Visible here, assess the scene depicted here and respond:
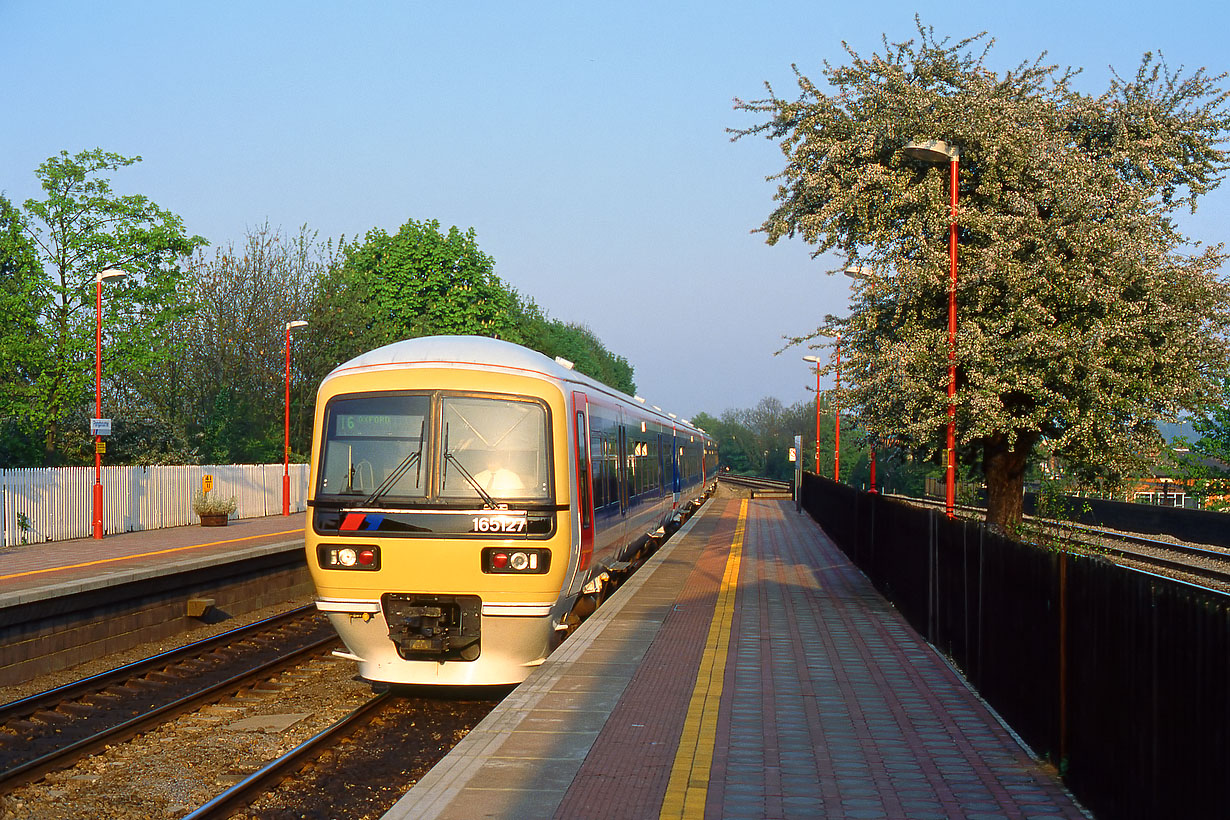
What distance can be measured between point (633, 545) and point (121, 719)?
9.34m

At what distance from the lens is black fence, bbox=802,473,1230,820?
14.9 feet

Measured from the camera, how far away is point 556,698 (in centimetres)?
840

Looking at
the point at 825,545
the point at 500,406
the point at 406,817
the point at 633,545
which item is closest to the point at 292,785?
the point at 406,817

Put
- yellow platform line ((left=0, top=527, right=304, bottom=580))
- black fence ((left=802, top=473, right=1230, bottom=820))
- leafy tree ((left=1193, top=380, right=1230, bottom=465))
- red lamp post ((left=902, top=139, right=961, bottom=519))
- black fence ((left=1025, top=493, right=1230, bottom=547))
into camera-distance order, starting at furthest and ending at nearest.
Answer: leafy tree ((left=1193, top=380, right=1230, bottom=465)), black fence ((left=1025, top=493, right=1230, bottom=547)), yellow platform line ((left=0, top=527, right=304, bottom=580)), red lamp post ((left=902, top=139, right=961, bottom=519)), black fence ((left=802, top=473, right=1230, bottom=820))

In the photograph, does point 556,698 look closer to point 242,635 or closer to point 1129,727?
point 1129,727

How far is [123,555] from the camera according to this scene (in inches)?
766

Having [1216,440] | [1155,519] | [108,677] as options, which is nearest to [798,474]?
[1216,440]

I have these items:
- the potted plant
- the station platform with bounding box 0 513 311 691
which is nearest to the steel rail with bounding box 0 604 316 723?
the station platform with bounding box 0 513 311 691

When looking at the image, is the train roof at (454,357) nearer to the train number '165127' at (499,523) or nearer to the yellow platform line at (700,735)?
the train number '165127' at (499,523)

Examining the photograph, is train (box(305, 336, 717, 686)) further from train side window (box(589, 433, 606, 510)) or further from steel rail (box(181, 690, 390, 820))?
train side window (box(589, 433, 606, 510))

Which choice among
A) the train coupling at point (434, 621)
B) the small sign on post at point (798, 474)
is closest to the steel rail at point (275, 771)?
the train coupling at point (434, 621)

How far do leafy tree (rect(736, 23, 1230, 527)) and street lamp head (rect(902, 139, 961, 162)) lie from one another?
0.64 m

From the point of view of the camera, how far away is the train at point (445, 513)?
976 cm

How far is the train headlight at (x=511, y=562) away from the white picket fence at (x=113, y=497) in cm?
1285
